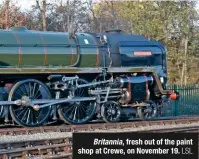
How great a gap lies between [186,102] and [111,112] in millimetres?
7139

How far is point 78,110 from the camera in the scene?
12.7 meters

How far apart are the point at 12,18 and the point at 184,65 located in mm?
13471

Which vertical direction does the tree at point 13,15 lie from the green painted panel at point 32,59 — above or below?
above

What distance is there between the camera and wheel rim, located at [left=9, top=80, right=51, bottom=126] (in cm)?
1148

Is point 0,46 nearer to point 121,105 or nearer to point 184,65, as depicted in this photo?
point 121,105

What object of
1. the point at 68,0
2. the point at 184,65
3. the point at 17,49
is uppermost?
the point at 68,0

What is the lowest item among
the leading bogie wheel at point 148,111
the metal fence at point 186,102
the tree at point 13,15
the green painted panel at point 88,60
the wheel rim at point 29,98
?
the metal fence at point 186,102

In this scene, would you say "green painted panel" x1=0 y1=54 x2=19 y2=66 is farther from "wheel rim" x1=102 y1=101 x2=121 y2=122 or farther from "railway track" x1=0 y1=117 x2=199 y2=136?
"wheel rim" x1=102 y1=101 x2=121 y2=122

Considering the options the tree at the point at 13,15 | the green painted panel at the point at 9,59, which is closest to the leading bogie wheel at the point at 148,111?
the green painted panel at the point at 9,59

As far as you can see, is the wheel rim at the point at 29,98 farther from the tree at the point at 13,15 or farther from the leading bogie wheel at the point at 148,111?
the tree at the point at 13,15

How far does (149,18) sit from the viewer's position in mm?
32062

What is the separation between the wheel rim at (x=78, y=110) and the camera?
1234 cm

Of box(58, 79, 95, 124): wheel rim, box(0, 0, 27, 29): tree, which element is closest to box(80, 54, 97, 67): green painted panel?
box(58, 79, 95, 124): wheel rim

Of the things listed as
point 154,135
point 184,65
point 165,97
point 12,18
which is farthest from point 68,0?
point 154,135
